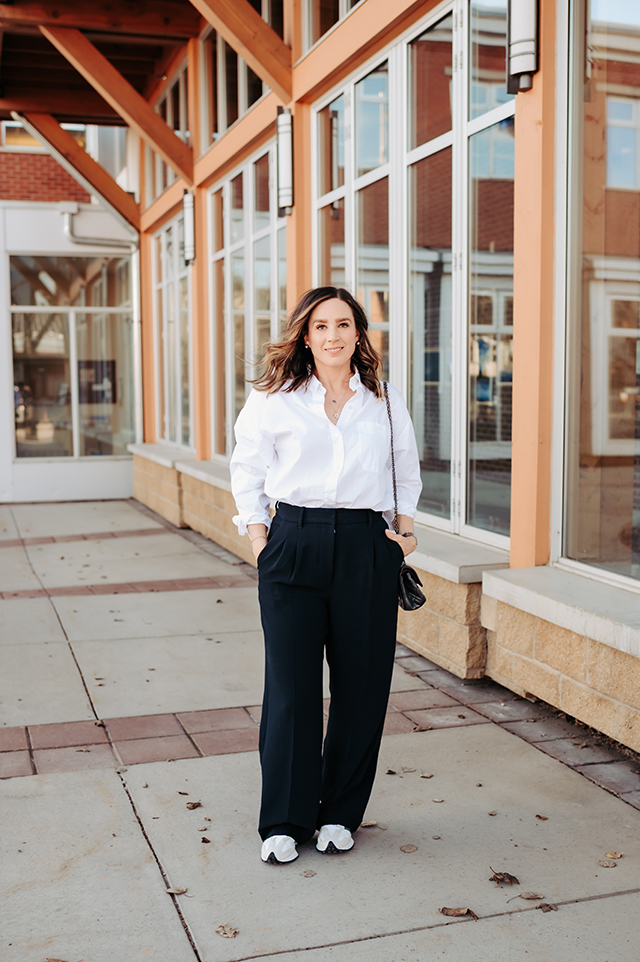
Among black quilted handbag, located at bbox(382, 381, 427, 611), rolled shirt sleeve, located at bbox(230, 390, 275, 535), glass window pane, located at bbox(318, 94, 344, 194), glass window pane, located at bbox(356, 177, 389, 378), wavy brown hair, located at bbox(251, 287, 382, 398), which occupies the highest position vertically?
glass window pane, located at bbox(318, 94, 344, 194)

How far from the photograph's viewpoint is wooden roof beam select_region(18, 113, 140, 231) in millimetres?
12234

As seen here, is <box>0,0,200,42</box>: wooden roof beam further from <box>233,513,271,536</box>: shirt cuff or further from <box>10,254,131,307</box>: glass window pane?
<box>233,513,271,536</box>: shirt cuff

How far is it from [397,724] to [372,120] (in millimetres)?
3820

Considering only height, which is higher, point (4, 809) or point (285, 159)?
point (285, 159)

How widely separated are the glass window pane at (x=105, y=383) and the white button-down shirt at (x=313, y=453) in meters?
10.9

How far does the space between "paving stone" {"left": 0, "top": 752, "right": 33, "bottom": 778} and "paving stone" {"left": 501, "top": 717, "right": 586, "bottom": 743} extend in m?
1.93

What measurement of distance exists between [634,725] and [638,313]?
1.72 m

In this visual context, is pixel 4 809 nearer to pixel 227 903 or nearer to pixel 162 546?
pixel 227 903

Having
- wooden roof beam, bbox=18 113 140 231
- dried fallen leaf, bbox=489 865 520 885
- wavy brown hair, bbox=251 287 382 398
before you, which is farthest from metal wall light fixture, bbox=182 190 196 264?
dried fallen leaf, bbox=489 865 520 885

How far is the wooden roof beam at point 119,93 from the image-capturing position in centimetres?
955

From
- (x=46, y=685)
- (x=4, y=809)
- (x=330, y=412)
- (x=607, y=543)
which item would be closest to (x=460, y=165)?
(x=607, y=543)

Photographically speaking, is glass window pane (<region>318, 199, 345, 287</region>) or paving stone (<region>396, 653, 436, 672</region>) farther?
glass window pane (<region>318, 199, 345, 287</region>)

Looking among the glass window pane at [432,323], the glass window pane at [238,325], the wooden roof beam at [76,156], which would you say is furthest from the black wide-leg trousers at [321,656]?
the wooden roof beam at [76,156]

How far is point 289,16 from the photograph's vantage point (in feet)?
23.3
